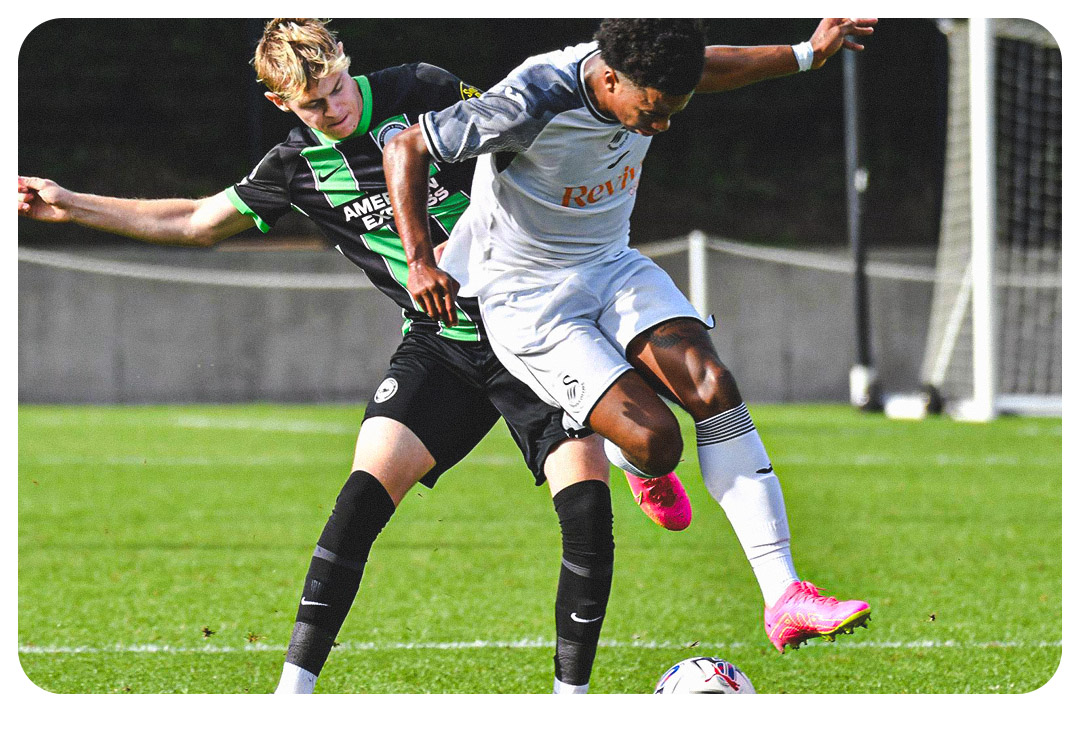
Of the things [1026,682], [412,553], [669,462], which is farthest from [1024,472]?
[669,462]

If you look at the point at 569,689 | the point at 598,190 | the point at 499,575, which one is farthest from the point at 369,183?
the point at 499,575

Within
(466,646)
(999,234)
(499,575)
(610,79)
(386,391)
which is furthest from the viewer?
(999,234)

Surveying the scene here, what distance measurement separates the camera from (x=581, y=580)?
378 cm

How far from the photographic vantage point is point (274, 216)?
13.3 feet

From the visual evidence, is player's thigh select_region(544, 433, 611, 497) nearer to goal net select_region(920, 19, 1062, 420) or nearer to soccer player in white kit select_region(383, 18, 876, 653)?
soccer player in white kit select_region(383, 18, 876, 653)

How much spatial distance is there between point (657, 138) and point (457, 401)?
1683cm

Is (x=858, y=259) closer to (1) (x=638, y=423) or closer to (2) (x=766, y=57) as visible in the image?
(2) (x=766, y=57)

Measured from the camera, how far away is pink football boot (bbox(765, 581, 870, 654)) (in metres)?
3.19

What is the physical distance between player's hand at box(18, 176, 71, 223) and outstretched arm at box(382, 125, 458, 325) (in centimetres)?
114

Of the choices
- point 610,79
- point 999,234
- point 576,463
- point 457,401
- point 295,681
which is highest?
point 610,79

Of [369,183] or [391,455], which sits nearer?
[391,455]

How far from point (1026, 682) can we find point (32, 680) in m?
2.96

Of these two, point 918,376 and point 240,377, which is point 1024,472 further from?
point 240,377

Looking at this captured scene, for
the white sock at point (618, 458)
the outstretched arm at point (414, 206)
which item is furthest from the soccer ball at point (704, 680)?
the outstretched arm at point (414, 206)
